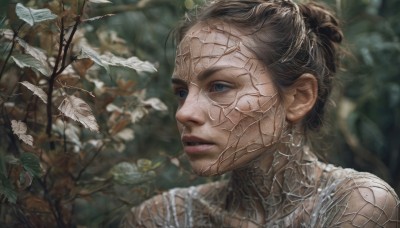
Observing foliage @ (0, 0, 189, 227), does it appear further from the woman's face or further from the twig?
the woman's face

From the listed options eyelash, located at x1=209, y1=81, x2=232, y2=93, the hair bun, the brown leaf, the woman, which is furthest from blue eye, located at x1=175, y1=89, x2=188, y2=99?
the hair bun

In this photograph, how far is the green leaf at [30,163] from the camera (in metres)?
1.84

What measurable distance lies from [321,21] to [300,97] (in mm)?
244

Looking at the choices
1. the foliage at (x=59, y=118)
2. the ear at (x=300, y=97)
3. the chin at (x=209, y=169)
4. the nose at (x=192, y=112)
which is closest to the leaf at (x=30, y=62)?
the foliage at (x=59, y=118)

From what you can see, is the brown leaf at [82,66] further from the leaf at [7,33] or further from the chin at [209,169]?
the chin at [209,169]

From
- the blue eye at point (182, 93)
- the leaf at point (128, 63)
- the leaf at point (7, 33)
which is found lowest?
the blue eye at point (182, 93)

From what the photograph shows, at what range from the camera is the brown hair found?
6.70ft

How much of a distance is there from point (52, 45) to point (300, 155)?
2.49 ft

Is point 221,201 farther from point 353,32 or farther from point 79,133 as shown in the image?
point 353,32

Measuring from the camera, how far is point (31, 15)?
5.55ft

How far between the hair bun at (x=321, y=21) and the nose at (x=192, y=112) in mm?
418

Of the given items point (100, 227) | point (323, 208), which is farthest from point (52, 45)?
point (323, 208)

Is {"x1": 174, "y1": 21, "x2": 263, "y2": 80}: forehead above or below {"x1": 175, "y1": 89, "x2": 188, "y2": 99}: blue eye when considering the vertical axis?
above

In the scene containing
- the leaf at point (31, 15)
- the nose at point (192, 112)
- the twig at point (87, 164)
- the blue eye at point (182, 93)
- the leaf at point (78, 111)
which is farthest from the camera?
the twig at point (87, 164)
